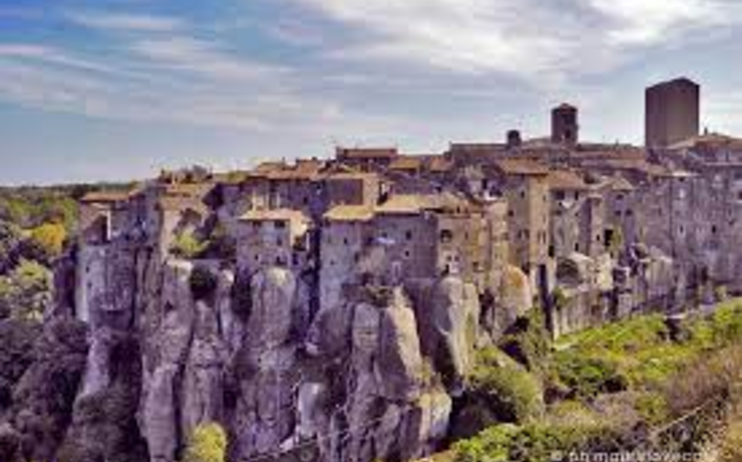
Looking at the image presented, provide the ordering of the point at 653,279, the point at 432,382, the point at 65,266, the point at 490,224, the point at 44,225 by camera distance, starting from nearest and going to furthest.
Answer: the point at 432,382 < the point at 490,224 < the point at 653,279 < the point at 65,266 < the point at 44,225

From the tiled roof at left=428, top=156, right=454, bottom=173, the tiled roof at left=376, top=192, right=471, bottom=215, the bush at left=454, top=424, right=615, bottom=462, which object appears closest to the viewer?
the bush at left=454, top=424, right=615, bottom=462

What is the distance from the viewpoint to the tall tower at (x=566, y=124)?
175ft

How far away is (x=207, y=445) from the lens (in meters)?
36.7

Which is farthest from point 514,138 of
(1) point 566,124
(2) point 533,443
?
(2) point 533,443

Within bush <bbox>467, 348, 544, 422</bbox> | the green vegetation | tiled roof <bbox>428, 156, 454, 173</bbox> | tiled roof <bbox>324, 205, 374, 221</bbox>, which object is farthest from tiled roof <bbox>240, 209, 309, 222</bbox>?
bush <bbox>467, 348, 544, 422</bbox>

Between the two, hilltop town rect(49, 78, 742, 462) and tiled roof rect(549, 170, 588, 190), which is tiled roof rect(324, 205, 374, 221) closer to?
hilltop town rect(49, 78, 742, 462)

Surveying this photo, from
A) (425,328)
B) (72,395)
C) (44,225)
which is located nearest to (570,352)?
(425,328)

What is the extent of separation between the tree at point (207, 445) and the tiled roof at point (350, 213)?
809 cm

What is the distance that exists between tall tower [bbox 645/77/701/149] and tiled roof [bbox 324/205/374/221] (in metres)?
20.0

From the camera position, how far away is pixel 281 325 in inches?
1518

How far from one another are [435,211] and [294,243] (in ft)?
17.4

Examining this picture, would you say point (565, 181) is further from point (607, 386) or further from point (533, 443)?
point (533, 443)

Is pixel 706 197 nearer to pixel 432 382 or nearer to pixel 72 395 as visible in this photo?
pixel 432 382

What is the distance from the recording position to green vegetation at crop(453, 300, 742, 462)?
63.8 feet
